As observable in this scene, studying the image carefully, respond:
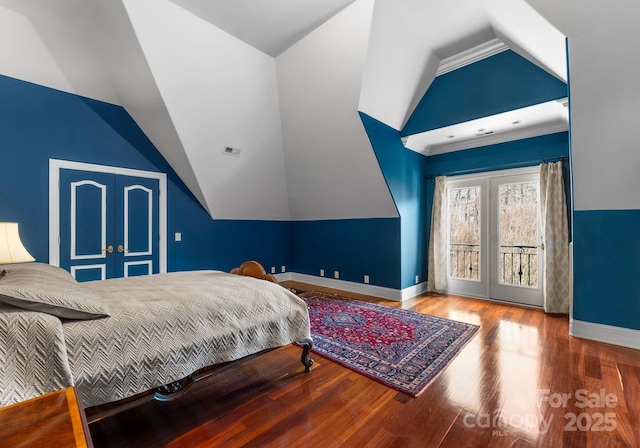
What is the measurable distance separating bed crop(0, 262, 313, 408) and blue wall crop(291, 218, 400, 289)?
2803 millimetres

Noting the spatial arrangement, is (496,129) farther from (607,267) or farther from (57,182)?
(57,182)

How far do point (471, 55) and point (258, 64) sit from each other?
278 cm

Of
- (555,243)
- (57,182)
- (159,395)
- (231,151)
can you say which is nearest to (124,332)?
(159,395)

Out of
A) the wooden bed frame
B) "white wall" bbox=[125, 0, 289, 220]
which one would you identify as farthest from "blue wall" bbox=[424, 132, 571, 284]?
the wooden bed frame

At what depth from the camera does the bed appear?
3.82 feet

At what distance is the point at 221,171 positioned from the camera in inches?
177

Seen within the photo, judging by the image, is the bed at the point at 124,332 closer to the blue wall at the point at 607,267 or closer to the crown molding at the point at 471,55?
the blue wall at the point at 607,267

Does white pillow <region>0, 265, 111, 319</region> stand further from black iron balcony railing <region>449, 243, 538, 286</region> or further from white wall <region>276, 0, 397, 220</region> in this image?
black iron balcony railing <region>449, 243, 538, 286</region>

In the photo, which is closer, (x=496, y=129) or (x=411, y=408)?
(x=411, y=408)

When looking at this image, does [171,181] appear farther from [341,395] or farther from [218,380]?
[341,395]

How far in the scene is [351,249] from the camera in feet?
17.0

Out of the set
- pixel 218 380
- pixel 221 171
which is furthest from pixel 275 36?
pixel 218 380

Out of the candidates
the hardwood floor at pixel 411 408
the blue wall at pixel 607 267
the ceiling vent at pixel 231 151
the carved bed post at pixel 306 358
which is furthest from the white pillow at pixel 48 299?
the blue wall at pixel 607 267

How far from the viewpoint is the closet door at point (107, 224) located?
139 inches
